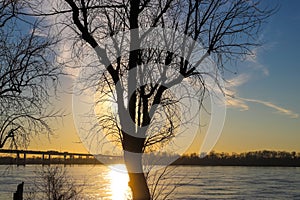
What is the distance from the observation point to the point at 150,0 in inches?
311

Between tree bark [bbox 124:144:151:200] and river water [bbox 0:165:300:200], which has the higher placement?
tree bark [bbox 124:144:151:200]

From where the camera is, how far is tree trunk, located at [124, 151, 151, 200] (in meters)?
7.50

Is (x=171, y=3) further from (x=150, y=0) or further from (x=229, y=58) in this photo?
(x=229, y=58)

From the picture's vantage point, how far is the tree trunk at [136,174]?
24.6 ft

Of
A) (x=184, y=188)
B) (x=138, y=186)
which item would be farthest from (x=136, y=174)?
(x=184, y=188)

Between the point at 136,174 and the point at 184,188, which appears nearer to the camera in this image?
the point at 136,174

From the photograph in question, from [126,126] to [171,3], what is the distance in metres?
2.44

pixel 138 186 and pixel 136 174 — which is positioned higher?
pixel 136 174

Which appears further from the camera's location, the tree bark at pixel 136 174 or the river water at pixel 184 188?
the river water at pixel 184 188

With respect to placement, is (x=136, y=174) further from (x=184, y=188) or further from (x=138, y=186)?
(x=184, y=188)

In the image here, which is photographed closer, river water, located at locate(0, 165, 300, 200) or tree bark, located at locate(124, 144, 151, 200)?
tree bark, located at locate(124, 144, 151, 200)

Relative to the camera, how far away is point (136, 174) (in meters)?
7.60

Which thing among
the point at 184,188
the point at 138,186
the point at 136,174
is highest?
the point at 136,174

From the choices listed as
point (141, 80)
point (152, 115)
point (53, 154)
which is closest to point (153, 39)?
point (141, 80)
